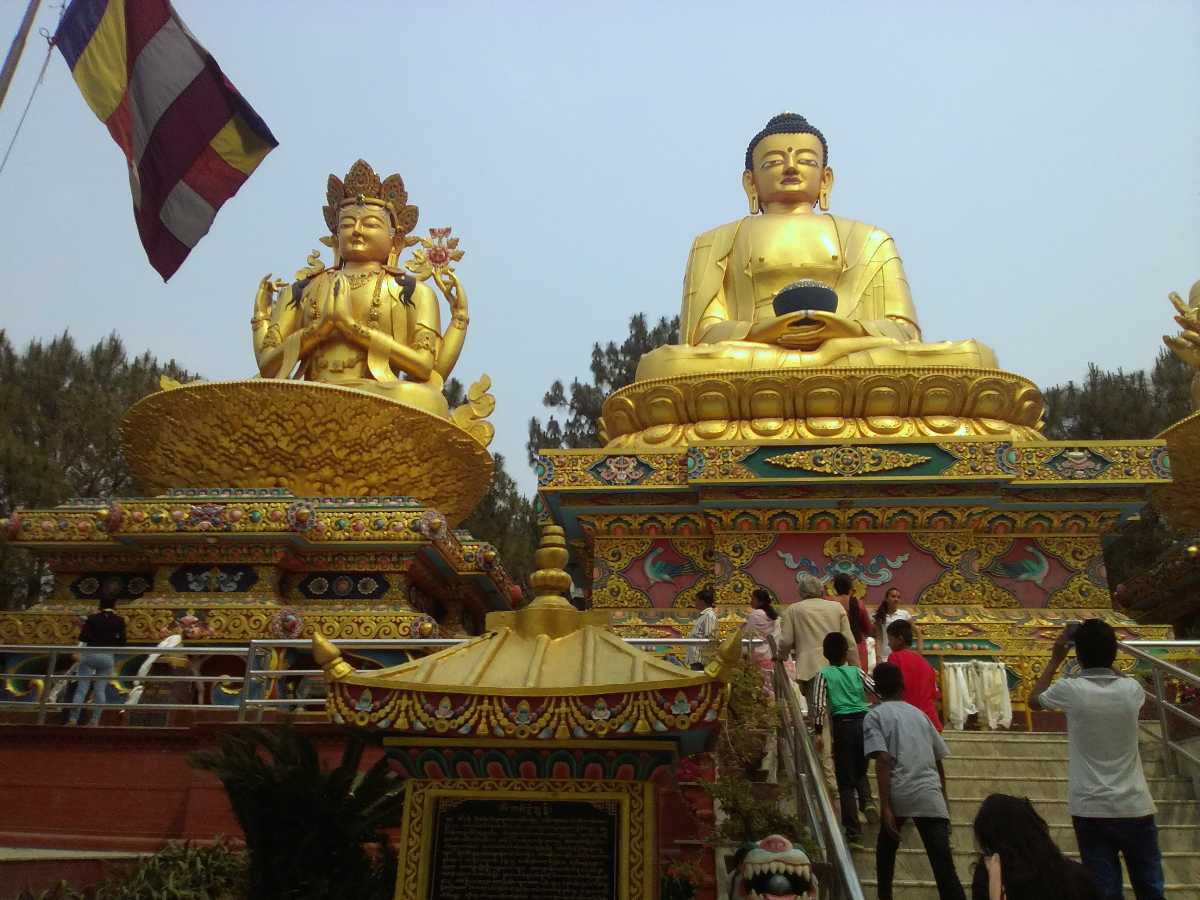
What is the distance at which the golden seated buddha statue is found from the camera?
36.6 ft

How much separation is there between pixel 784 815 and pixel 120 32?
566cm

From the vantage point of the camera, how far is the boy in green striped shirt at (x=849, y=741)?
5172 millimetres

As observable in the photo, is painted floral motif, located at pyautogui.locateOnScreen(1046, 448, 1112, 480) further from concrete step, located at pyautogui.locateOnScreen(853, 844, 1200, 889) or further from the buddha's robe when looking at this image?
concrete step, located at pyautogui.locateOnScreen(853, 844, 1200, 889)

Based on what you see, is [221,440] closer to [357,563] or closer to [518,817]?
[357,563]

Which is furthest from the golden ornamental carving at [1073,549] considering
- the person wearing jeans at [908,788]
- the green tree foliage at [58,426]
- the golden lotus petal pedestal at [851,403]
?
the green tree foliage at [58,426]

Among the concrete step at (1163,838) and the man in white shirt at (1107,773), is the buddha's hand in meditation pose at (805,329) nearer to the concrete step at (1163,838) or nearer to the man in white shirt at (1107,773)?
the concrete step at (1163,838)

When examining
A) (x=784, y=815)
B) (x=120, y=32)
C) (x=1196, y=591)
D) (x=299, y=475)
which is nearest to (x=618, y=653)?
(x=784, y=815)

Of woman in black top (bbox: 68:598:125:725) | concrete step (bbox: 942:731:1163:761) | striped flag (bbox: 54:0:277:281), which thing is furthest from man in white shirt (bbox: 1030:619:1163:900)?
woman in black top (bbox: 68:598:125:725)

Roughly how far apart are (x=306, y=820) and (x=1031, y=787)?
3855mm

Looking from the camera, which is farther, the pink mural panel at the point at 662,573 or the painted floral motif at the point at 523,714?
the pink mural panel at the point at 662,573

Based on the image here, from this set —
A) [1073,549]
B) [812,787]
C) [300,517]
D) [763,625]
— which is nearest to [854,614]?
[763,625]

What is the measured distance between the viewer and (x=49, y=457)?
18.6m

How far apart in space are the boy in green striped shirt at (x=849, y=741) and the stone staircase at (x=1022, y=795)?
13cm

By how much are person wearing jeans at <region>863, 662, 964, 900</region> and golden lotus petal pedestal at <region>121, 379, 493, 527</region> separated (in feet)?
26.6
